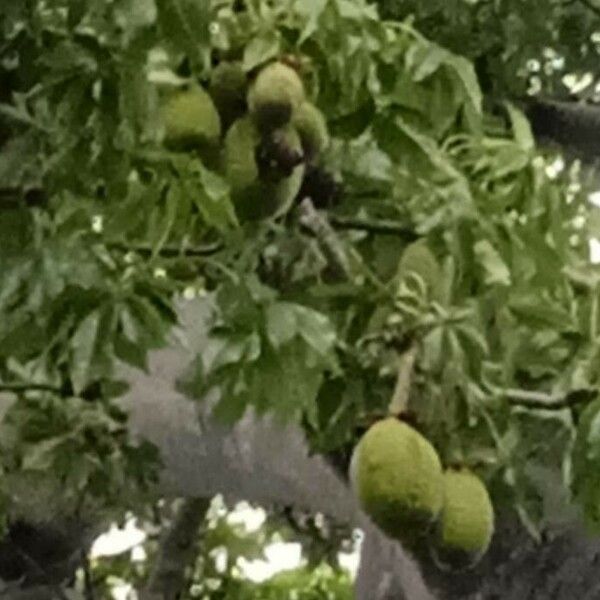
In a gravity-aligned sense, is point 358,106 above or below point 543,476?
above

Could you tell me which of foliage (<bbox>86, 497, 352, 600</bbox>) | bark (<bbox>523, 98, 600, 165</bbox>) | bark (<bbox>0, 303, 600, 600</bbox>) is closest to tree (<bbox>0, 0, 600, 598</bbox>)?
bark (<bbox>0, 303, 600, 600</bbox>)

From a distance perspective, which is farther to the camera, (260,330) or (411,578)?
(411,578)

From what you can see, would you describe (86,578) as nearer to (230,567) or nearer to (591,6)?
(230,567)

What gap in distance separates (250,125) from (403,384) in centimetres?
21

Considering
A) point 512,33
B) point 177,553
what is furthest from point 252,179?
point 177,553

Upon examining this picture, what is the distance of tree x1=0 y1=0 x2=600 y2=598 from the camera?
4.91ft

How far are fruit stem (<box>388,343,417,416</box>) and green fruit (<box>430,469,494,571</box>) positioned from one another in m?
0.06

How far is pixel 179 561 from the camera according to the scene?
362 centimetres

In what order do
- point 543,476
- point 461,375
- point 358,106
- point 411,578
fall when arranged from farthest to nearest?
point 411,578
point 543,476
point 358,106
point 461,375

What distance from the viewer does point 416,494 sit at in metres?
1.38

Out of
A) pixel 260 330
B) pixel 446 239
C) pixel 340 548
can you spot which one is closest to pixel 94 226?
pixel 260 330

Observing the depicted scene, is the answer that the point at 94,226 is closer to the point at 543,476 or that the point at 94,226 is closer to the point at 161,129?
the point at 161,129

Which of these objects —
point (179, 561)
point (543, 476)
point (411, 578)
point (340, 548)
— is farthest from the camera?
point (340, 548)

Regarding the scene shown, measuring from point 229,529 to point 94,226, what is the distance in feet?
8.31
